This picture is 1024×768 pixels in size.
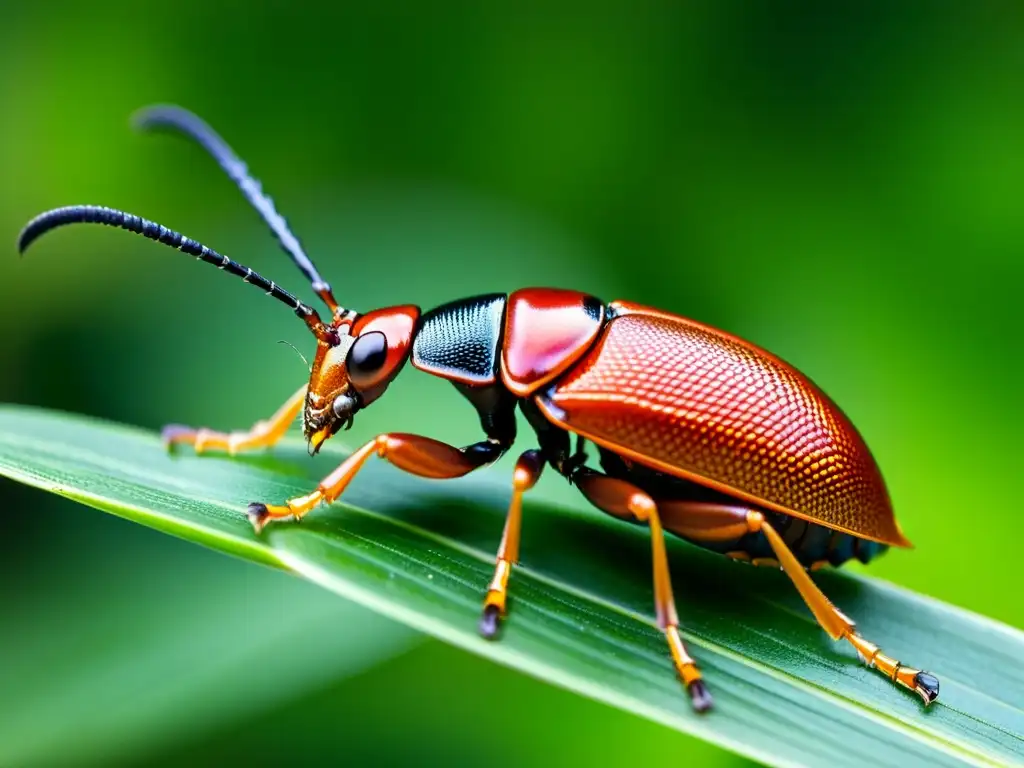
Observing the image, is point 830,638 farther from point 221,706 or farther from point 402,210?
point 402,210

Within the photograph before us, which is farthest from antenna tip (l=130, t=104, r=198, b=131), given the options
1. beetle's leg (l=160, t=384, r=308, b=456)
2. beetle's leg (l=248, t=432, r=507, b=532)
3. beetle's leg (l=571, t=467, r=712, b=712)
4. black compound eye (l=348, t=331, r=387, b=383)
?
beetle's leg (l=571, t=467, r=712, b=712)

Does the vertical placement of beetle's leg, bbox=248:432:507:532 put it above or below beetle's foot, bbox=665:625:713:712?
above

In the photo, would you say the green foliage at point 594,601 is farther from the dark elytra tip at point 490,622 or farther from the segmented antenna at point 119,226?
the segmented antenna at point 119,226

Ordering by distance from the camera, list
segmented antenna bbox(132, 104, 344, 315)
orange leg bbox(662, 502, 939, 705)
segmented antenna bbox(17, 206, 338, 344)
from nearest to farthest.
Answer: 1. orange leg bbox(662, 502, 939, 705)
2. segmented antenna bbox(17, 206, 338, 344)
3. segmented antenna bbox(132, 104, 344, 315)

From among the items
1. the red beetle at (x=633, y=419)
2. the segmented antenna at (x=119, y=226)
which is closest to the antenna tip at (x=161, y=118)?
the red beetle at (x=633, y=419)

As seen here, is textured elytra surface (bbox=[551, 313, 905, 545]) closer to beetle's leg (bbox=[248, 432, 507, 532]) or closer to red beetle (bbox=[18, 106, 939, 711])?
red beetle (bbox=[18, 106, 939, 711])
